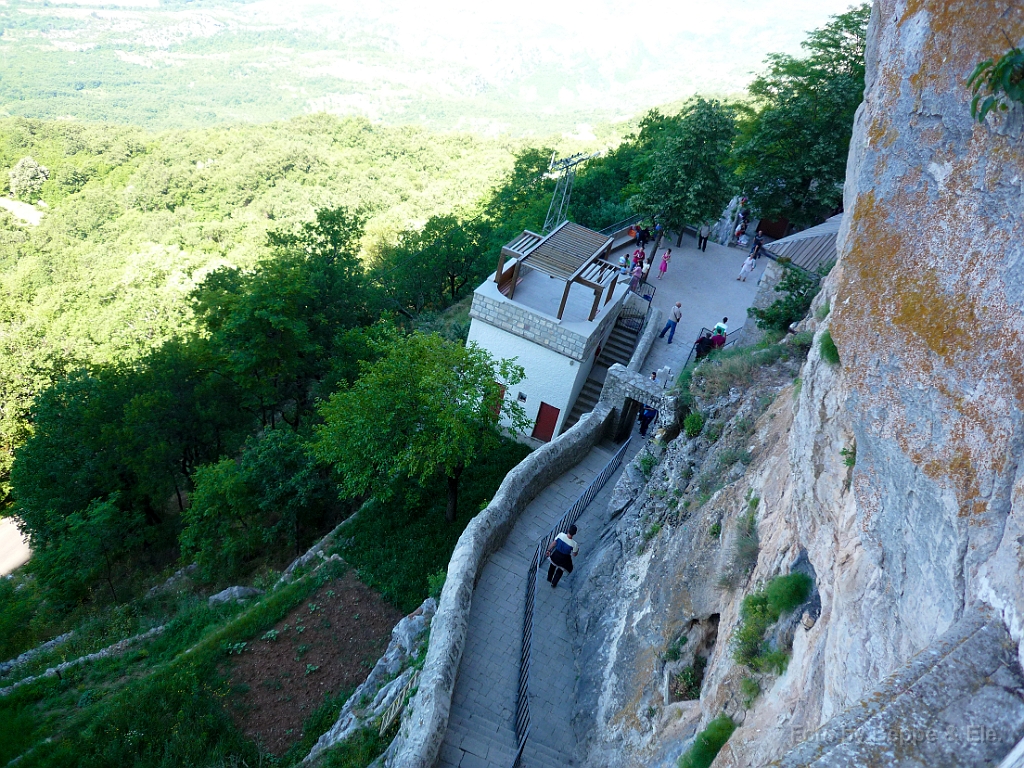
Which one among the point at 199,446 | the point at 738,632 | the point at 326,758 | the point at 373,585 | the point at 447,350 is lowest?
the point at 199,446

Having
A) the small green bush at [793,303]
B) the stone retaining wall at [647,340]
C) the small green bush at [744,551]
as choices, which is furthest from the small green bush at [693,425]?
the stone retaining wall at [647,340]

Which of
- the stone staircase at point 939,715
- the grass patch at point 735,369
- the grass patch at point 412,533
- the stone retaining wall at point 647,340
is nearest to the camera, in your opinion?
the stone staircase at point 939,715

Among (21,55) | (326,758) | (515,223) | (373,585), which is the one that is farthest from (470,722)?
(21,55)

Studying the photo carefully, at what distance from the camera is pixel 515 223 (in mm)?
30469

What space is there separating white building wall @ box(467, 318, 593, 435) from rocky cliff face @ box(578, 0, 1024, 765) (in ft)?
36.2

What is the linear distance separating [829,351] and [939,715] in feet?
11.7

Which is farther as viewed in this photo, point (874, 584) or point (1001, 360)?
point (874, 584)

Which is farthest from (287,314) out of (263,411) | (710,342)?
(710,342)

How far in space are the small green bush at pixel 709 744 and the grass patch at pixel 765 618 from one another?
619mm

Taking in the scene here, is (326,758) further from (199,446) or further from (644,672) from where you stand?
(199,446)

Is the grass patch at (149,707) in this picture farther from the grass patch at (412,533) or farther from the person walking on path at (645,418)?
the person walking on path at (645,418)

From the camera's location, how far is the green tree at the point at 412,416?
14.6 metres

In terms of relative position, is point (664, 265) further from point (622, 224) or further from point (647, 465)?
point (647, 465)

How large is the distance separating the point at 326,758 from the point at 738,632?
7.11 metres
